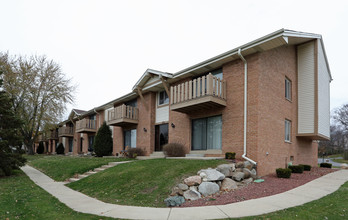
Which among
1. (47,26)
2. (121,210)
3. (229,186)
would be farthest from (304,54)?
(47,26)

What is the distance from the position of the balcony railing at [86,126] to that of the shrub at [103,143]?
17.0ft

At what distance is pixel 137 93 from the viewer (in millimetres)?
18953

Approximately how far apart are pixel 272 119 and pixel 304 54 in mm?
5812

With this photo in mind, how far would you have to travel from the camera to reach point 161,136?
57.9 ft

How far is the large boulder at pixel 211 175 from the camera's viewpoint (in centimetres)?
873

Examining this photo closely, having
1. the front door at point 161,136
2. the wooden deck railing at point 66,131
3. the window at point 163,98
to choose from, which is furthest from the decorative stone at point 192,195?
the wooden deck railing at point 66,131

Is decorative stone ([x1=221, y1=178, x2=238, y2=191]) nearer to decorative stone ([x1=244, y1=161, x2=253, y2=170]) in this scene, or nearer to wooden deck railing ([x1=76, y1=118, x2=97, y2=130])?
decorative stone ([x1=244, y1=161, x2=253, y2=170])

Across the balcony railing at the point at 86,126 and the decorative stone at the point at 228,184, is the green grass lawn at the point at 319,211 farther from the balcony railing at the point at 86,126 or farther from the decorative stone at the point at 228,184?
the balcony railing at the point at 86,126

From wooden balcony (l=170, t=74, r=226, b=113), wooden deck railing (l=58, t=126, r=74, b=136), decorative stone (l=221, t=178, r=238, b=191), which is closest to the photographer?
decorative stone (l=221, t=178, r=238, b=191)

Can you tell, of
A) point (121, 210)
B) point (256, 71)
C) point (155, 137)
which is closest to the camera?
point (121, 210)

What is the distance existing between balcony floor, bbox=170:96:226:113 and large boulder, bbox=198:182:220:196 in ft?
14.4

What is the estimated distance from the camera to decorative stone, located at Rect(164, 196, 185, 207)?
7120mm

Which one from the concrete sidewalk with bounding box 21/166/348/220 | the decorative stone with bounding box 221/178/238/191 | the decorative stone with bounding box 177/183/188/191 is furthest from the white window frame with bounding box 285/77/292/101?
the decorative stone with bounding box 177/183/188/191

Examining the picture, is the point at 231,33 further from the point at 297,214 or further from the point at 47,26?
the point at 297,214
